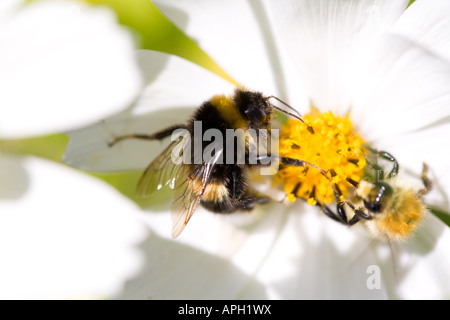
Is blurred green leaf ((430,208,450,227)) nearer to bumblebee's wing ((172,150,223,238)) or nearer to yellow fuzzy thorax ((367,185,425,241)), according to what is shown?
yellow fuzzy thorax ((367,185,425,241))

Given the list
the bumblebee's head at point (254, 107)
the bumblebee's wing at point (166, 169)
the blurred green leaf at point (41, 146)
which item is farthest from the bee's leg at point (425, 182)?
the blurred green leaf at point (41, 146)

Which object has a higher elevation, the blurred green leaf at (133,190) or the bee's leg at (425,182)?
the blurred green leaf at (133,190)

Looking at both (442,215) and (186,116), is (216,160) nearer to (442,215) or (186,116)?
(186,116)

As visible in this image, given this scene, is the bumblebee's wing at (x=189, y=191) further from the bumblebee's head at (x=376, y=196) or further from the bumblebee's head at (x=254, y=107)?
the bumblebee's head at (x=376, y=196)

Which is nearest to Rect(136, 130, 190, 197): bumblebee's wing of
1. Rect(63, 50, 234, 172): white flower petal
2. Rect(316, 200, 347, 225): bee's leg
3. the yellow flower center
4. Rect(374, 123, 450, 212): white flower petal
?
Rect(63, 50, 234, 172): white flower petal

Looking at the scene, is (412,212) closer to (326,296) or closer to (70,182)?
(326,296)

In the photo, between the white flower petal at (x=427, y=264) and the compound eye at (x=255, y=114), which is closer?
the compound eye at (x=255, y=114)

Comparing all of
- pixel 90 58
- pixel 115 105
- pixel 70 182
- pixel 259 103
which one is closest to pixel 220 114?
pixel 259 103
